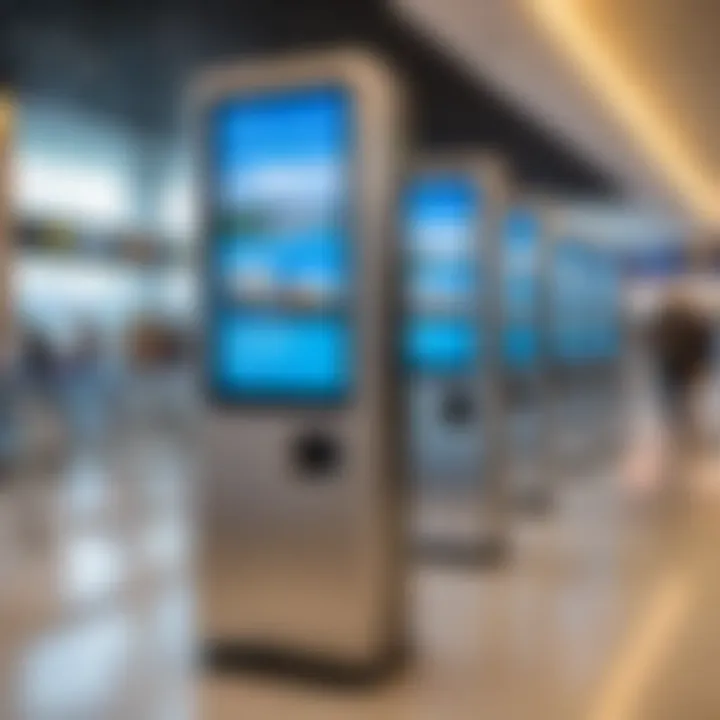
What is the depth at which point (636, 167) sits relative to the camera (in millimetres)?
11992

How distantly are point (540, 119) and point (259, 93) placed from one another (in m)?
5.97

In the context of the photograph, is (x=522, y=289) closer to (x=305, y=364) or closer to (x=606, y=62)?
(x=606, y=62)

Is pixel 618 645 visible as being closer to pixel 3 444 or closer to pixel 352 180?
pixel 352 180

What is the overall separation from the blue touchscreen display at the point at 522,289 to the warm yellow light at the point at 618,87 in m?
1.04

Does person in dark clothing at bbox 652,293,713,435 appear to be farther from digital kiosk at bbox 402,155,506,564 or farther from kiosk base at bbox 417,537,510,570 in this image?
kiosk base at bbox 417,537,510,570

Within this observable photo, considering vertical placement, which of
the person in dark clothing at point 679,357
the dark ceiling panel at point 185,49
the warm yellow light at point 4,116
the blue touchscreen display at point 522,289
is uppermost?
the dark ceiling panel at point 185,49

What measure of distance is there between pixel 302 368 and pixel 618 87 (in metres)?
3.74

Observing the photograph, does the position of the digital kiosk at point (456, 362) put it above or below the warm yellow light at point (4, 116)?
below

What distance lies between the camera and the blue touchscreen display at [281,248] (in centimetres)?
451

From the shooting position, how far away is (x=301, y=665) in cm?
459

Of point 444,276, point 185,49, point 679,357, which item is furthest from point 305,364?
point 679,357

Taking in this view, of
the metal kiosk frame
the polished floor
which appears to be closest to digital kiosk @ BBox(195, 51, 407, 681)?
the polished floor

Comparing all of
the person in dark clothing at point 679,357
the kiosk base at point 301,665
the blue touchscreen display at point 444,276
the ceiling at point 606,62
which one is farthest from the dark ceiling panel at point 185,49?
the kiosk base at point 301,665

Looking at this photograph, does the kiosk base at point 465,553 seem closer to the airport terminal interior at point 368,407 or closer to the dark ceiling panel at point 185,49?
the airport terminal interior at point 368,407
